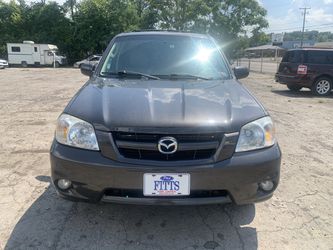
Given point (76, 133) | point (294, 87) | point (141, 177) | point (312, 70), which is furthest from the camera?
point (294, 87)

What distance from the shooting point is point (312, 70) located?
1279 centimetres

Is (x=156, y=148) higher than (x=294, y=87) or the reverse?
higher

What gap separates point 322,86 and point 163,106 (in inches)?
462

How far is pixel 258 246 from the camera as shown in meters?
2.75

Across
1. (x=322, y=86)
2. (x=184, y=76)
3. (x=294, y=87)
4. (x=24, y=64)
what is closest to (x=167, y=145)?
(x=184, y=76)

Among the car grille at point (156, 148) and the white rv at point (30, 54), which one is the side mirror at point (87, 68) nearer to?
the car grille at point (156, 148)

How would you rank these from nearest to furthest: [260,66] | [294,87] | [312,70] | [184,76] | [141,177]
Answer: [141,177] < [184,76] < [312,70] < [294,87] < [260,66]

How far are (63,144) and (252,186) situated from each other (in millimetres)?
1450

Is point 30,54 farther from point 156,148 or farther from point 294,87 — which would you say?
point 156,148

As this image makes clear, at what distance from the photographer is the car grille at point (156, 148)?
8.23ft

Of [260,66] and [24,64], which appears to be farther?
[260,66]

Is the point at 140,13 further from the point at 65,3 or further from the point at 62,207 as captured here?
the point at 62,207

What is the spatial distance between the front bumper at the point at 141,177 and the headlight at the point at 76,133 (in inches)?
2.0

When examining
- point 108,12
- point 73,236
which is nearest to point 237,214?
point 73,236
